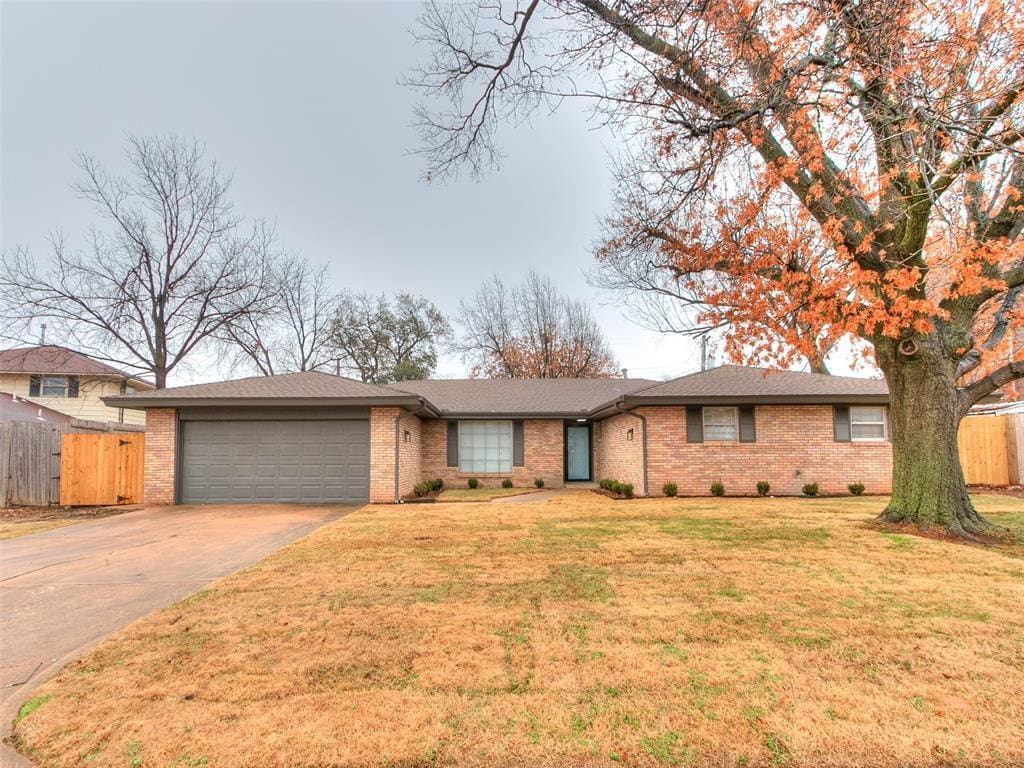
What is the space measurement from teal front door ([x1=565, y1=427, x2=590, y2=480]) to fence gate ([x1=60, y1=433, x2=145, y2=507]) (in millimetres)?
12176

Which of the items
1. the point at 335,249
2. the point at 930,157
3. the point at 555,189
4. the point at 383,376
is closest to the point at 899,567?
the point at 930,157

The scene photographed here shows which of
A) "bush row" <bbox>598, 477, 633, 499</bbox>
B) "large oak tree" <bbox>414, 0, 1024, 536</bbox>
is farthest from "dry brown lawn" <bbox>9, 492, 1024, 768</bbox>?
"bush row" <bbox>598, 477, 633, 499</bbox>

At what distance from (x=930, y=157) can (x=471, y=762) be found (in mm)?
6972

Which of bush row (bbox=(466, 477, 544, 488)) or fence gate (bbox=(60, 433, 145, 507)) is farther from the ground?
fence gate (bbox=(60, 433, 145, 507))

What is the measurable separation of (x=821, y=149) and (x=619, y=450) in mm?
9438

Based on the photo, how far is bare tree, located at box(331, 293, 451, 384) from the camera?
31.6 metres

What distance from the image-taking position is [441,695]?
2.73 m

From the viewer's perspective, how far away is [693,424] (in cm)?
1283

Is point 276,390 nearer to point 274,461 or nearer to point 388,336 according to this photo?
point 274,461

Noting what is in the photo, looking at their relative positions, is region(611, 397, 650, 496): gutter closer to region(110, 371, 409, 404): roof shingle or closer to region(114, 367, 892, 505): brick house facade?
region(114, 367, 892, 505): brick house facade

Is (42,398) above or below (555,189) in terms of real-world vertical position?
below

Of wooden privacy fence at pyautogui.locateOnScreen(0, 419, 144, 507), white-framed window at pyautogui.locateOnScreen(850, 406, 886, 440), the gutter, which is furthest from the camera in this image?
white-framed window at pyautogui.locateOnScreen(850, 406, 886, 440)

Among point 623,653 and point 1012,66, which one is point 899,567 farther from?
point 1012,66

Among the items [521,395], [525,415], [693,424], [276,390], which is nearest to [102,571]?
[276,390]
